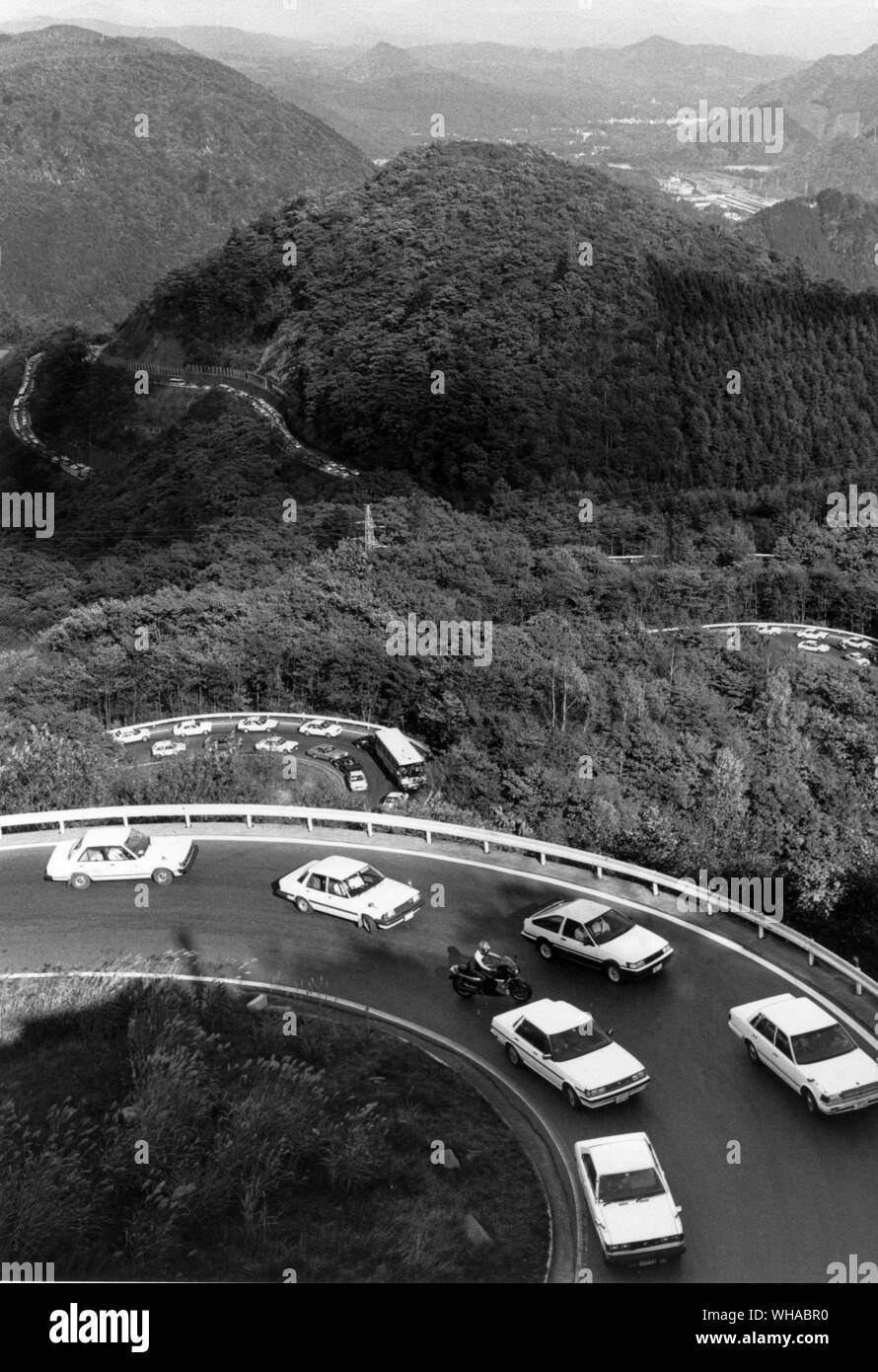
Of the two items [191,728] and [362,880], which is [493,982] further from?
[191,728]

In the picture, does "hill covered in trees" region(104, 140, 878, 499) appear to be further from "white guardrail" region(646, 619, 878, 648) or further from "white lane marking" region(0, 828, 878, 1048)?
"white lane marking" region(0, 828, 878, 1048)

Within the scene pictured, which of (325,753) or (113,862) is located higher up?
(113,862)

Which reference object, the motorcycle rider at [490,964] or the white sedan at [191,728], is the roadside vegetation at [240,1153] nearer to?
the motorcycle rider at [490,964]

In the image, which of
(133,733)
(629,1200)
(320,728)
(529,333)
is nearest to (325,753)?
(320,728)

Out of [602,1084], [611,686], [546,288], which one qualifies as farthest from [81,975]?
[546,288]

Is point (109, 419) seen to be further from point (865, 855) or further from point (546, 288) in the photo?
point (865, 855)
